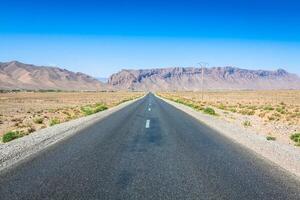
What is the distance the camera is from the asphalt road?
20.1 ft

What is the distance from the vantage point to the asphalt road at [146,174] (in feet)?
20.1

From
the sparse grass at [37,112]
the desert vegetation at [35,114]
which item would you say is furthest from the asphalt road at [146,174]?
the sparse grass at [37,112]

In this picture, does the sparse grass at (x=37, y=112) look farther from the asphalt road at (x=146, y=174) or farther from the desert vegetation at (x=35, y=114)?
the asphalt road at (x=146, y=174)

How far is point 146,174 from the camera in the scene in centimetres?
743

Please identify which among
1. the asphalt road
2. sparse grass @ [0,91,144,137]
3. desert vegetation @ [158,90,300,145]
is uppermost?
the asphalt road

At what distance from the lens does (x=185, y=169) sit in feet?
26.0

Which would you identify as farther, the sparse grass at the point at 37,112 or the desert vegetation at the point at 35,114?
the sparse grass at the point at 37,112

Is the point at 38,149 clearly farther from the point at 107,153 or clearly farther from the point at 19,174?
the point at 19,174

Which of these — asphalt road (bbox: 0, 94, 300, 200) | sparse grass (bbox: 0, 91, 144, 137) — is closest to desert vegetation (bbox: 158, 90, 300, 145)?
asphalt road (bbox: 0, 94, 300, 200)

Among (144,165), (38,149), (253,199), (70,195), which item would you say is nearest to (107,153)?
(144,165)

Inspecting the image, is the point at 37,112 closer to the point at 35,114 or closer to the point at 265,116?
the point at 35,114

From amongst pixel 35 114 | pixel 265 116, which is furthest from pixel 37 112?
pixel 265 116

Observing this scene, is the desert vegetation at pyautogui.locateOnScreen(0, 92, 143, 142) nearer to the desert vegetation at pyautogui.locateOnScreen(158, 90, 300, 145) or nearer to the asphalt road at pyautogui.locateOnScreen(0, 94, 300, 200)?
the asphalt road at pyautogui.locateOnScreen(0, 94, 300, 200)

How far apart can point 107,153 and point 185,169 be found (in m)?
2.68
